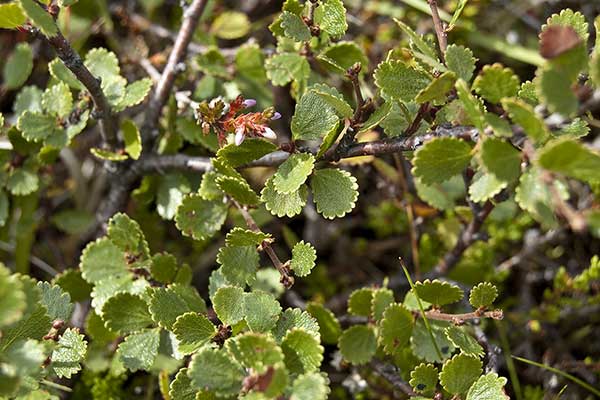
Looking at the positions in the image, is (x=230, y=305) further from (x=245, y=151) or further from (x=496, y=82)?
(x=496, y=82)

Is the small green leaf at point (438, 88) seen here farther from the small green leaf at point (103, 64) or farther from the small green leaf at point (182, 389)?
the small green leaf at point (103, 64)

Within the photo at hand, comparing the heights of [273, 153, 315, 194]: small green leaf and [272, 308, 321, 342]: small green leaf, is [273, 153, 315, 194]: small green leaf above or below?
above

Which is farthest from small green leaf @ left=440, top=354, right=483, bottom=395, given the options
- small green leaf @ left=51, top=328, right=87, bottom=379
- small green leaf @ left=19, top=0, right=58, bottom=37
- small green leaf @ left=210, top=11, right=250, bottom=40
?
small green leaf @ left=210, top=11, right=250, bottom=40

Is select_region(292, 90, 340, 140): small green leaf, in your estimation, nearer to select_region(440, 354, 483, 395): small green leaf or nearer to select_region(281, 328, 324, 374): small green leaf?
select_region(281, 328, 324, 374): small green leaf

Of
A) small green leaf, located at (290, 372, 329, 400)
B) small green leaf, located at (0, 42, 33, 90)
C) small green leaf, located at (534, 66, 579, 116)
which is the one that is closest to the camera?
small green leaf, located at (534, 66, 579, 116)

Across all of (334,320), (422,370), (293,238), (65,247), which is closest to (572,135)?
(422,370)

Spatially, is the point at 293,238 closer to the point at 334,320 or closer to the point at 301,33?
the point at 334,320
